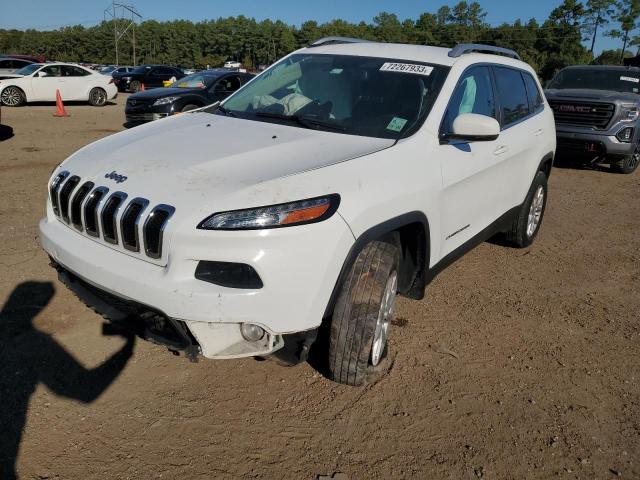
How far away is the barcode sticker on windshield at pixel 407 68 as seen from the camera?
3.64 meters

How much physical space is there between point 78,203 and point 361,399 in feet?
6.03

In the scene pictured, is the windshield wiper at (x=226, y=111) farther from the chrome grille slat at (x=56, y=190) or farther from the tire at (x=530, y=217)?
the tire at (x=530, y=217)

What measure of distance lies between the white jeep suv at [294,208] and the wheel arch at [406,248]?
11 millimetres

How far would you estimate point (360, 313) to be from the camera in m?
2.76

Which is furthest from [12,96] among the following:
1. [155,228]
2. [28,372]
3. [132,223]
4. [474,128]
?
[474,128]

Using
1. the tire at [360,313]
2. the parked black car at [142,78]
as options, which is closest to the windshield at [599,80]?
the tire at [360,313]

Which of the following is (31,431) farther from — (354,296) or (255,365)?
(354,296)

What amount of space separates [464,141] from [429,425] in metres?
1.74

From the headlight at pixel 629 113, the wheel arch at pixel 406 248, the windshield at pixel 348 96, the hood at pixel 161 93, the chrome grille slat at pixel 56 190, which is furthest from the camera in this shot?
the hood at pixel 161 93

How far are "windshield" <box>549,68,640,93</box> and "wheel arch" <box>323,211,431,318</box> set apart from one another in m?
9.35

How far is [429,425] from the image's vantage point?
9.25 feet

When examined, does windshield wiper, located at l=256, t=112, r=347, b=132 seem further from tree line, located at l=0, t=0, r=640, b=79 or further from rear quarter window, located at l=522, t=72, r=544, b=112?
tree line, located at l=0, t=0, r=640, b=79

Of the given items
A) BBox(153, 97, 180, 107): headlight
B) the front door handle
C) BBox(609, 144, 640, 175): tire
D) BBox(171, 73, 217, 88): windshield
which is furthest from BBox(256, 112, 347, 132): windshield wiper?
BBox(171, 73, 217, 88): windshield

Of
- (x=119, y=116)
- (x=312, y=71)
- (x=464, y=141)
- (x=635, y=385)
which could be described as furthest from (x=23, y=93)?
(x=635, y=385)
